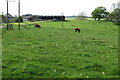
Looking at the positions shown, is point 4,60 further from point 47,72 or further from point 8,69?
point 47,72

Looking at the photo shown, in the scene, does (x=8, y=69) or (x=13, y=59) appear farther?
(x=13, y=59)

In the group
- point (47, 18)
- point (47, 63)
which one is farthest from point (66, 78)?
point (47, 18)

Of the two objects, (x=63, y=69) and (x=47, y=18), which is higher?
(x=47, y=18)

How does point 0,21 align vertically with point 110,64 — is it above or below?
above

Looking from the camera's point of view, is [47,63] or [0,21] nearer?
[47,63]

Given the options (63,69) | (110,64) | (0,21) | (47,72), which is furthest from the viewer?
(0,21)

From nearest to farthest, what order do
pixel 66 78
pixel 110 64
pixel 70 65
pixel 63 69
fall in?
pixel 66 78 → pixel 63 69 → pixel 70 65 → pixel 110 64

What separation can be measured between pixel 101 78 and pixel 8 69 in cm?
479

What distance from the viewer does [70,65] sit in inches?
464

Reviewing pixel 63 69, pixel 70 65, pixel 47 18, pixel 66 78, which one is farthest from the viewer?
pixel 47 18

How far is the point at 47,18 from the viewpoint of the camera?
183500mm

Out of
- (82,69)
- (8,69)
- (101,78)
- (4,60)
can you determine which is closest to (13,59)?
(4,60)

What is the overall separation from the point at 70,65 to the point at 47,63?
1.41m

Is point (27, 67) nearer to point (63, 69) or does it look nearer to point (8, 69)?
point (8, 69)
